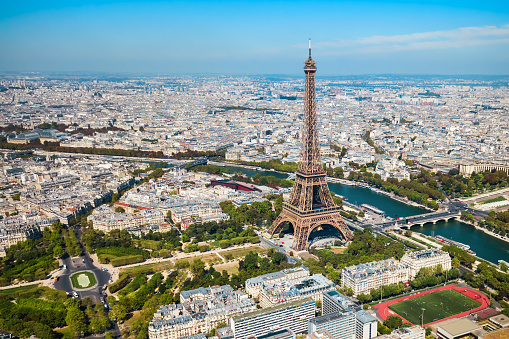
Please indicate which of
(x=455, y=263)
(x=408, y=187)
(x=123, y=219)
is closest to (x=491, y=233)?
(x=455, y=263)

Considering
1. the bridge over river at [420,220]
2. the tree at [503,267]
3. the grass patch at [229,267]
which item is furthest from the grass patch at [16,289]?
the tree at [503,267]

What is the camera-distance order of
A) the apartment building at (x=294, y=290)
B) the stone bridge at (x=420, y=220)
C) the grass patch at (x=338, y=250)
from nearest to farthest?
1. the apartment building at (x=294, y=290)
2. the grass patch at (x=338, y=250)
3. the stone bridge at (x=420, y=220)

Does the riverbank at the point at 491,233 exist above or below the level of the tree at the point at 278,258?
below

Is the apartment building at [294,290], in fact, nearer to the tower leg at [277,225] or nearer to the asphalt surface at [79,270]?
the tower leg at [277,225]

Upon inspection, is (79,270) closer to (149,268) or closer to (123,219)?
(149,268)

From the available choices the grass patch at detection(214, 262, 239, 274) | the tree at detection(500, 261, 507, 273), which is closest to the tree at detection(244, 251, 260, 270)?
the grass patch at detection(214, 262, 239, 274)

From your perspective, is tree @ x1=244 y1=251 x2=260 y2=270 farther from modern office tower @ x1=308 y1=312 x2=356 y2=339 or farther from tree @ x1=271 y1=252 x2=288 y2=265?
modern office tower @ x1=308 y1=312 x2=356 y2=339

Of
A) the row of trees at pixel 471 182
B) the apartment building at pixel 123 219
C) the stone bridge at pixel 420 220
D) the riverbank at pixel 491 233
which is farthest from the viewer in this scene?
the row of trees at pixel 471 182
